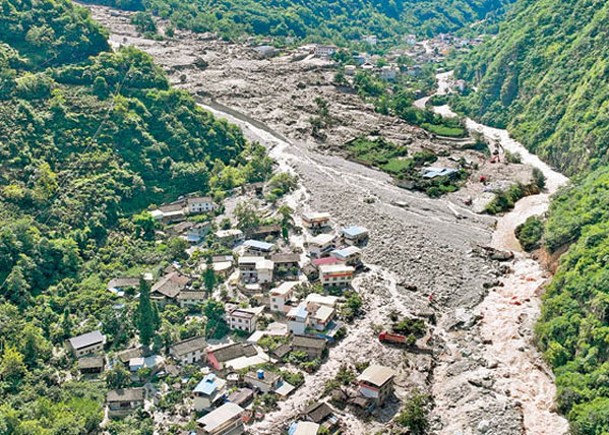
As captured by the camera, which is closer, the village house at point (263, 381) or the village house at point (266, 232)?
the village house at point (263, 381)

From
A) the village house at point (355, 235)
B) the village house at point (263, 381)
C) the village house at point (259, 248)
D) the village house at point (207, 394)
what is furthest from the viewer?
the village house at point (355, 235)

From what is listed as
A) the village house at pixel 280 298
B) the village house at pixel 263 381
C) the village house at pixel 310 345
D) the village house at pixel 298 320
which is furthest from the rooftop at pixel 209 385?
the village house at pixel 280 298

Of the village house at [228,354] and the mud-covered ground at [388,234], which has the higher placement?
the mud-covered ground at [388,234]

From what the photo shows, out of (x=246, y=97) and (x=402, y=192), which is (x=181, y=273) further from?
(x=246, y=97)

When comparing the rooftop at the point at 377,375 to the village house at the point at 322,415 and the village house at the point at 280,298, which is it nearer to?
the village house at the point at 322,415

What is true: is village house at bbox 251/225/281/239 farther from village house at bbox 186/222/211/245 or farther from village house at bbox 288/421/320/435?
village house at bbox 288/421/320/435

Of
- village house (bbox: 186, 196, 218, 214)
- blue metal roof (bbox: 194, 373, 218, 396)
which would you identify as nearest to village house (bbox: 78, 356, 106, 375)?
blue metal roof (bbox: 194, 373, 218, 396)
